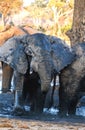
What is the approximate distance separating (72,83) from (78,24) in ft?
13.2

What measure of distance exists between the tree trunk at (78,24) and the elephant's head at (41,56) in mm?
4196

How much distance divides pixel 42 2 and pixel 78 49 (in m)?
56.9

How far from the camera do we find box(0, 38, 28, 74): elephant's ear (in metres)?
7.82

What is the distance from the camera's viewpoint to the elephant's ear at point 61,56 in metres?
7.94

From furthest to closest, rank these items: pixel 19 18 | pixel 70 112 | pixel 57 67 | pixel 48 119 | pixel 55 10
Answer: pixel 19 18 < pixel 55 10 < pixel 70 112 < pixel 57 67 < pixel 48 119

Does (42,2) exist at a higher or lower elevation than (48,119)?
higher

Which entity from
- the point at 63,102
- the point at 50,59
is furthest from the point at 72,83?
the point at 50,59

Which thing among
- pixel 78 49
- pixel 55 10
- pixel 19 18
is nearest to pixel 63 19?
pixel 55 10

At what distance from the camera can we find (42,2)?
6494 centimetres

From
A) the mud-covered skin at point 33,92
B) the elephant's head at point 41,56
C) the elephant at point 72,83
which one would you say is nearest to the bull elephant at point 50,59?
the elephant's head at point 41,56

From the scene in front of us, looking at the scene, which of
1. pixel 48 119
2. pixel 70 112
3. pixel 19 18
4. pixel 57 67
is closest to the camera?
pixel 48 119

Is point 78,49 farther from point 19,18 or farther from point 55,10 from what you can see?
point 19,18

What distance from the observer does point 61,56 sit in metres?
8.20

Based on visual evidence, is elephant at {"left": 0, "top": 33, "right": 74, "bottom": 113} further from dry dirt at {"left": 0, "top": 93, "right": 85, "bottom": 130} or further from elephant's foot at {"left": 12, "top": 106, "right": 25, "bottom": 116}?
dry dirt at {"left": 0, "top": 93, "right": 85, "bottom": 130}
